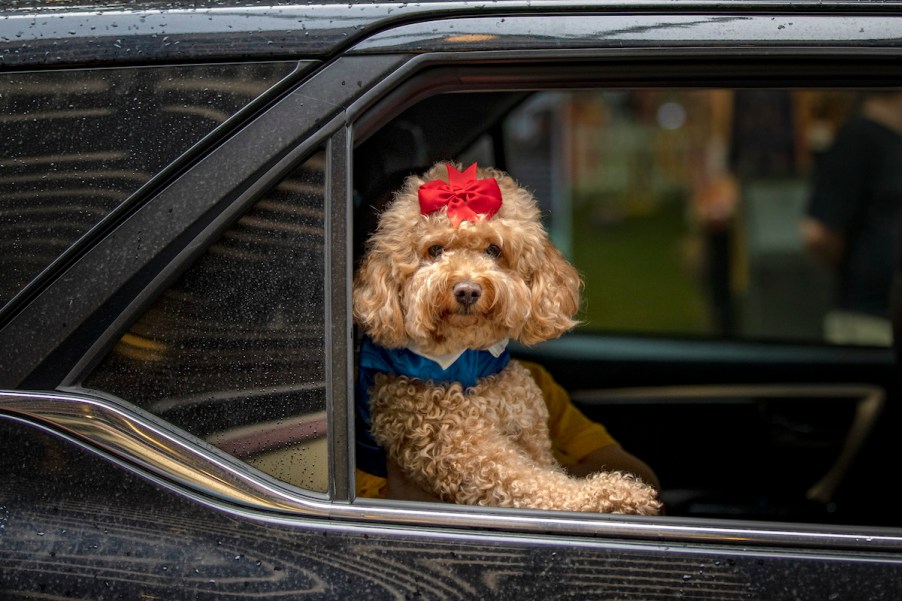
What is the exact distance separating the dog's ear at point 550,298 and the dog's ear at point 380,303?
25 cm

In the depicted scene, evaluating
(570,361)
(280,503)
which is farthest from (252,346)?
(570,361)

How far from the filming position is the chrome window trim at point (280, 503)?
1.42 metres

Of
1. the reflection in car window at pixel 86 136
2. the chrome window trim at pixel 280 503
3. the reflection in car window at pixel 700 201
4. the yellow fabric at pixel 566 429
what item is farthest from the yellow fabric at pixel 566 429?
the reflection in car window at pixel 700 201

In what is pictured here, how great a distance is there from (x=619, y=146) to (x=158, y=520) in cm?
946

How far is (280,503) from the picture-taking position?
149 cm

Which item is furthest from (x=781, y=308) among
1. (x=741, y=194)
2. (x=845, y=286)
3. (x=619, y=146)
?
(x=619, y=146)

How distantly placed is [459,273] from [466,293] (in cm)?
5

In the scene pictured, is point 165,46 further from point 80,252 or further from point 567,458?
point 567,458

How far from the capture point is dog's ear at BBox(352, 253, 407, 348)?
5.73 ft

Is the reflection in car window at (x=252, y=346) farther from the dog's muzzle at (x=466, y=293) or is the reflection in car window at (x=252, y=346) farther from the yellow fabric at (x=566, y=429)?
the yellow fabric at (x=566, y=429)

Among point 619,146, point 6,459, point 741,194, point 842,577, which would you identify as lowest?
point 842,577

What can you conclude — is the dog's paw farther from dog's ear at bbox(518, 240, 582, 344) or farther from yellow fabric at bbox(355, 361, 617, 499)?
yellow fabric at bbox(355, 361, 617, 499)

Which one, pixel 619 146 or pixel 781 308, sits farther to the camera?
pixel 619 146

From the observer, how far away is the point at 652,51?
59.2 inches
